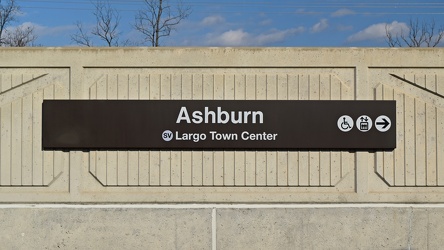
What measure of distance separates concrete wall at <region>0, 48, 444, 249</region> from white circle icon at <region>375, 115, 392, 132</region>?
199 millimetres

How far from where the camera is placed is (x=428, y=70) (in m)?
7.83

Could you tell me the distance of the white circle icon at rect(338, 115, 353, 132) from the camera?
7.75 meters

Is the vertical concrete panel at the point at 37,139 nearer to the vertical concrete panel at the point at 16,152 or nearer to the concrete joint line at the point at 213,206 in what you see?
the vertical concrete panel at the point at 16,152

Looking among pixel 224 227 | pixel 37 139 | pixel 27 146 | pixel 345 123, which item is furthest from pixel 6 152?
pixel 345 123

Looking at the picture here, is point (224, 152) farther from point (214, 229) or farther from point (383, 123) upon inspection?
point (383, 123)

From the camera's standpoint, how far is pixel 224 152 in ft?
25.6

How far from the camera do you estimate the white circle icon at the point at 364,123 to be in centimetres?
775

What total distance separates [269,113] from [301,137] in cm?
66

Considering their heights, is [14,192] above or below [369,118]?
below

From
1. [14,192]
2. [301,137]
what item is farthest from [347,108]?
[14,192]

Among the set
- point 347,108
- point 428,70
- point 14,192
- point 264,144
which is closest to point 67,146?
point 14,192

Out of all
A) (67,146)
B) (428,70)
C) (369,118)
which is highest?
(428,70)

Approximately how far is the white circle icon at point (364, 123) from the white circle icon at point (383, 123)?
0.11 m

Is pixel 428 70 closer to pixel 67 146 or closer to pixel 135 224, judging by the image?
pixel 135 224
